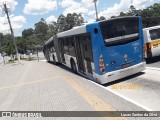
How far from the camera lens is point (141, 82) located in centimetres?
1073

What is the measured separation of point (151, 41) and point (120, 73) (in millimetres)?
4901

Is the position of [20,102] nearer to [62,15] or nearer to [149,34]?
[149,34]

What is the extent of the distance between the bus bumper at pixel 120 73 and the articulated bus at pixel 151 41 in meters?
3.31

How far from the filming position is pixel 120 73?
11.2 meters

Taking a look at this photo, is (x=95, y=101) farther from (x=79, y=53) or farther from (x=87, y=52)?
(x=79, y=53)

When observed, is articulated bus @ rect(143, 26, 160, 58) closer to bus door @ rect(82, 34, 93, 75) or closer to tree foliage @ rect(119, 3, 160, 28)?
bus door @ rect(82, 34, 93, 75)

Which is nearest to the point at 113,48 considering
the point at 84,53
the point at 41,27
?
the point at 84,53

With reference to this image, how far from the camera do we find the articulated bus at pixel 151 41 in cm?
1505

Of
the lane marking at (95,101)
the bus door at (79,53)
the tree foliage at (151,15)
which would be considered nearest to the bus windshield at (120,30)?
the bus door at (79,53)

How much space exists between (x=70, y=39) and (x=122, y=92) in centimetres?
606

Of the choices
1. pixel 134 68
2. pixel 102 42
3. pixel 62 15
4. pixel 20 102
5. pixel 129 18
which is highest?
pixel 62 15

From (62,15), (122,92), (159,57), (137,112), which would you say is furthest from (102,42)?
(62,15)

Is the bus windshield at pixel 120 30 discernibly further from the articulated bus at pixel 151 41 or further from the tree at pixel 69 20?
the tree at pixel 69 20

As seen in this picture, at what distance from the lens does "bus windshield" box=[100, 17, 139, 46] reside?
10852 millimetres
